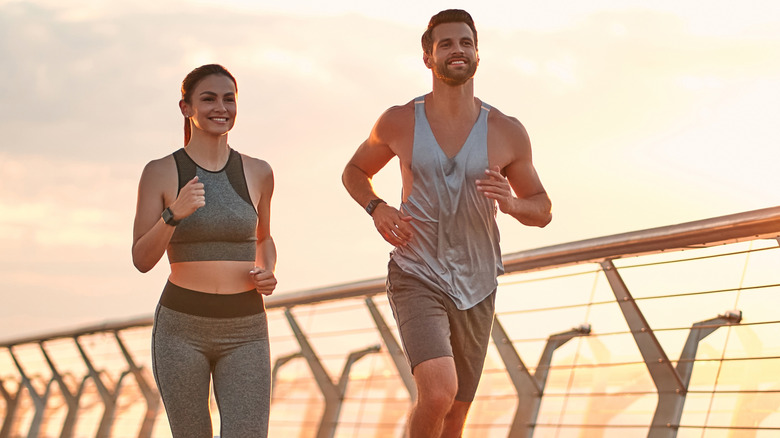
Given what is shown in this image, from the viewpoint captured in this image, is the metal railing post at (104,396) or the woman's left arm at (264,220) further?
the metal railing post at (104,396)

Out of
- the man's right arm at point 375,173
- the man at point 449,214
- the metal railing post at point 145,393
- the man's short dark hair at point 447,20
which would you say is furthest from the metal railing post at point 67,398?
the man's short dark hair at point 447,20

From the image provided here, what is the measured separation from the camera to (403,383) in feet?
23.1

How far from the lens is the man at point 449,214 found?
3.77m

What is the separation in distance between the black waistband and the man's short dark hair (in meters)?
1.16

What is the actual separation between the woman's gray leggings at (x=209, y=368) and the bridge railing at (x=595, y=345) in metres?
2.20

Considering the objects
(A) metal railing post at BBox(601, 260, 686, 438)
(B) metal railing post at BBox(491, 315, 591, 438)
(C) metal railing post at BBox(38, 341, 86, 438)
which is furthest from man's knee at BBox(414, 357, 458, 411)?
(C) metal railing post at BBox(38, 341, 86, 438)

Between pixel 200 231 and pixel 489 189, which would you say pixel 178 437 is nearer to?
pixel 200 231

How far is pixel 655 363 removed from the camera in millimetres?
5473

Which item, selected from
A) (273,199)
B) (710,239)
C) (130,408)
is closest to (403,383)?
(710,239)

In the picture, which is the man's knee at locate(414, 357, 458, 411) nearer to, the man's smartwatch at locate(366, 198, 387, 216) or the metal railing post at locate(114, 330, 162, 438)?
the man's smartwatch at locate(366, 198, 387, 216)

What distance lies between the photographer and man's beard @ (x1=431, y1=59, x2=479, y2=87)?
3947 mm

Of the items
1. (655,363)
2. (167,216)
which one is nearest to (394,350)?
(655,363)

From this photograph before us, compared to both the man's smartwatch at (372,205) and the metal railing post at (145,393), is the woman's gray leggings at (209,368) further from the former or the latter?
the metal railing post at (145,393)

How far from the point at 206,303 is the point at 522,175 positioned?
1.24m
